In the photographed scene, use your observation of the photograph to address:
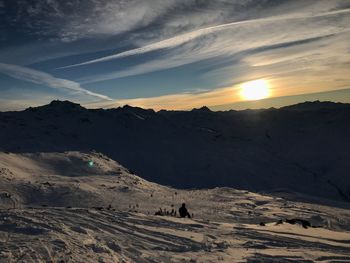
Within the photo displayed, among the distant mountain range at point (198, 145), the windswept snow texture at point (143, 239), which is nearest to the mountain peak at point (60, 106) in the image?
the distant mountain range at point (198, 145)

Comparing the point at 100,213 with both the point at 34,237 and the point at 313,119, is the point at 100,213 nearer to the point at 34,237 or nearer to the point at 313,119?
the point at 34,237

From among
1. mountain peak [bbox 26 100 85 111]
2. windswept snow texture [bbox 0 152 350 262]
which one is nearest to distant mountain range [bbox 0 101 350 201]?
mountain peak [bbox 26 100 85 111]

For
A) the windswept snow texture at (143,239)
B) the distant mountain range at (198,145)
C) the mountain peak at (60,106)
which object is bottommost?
the windswept snow texture at (143,239)

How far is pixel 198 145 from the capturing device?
94688mm

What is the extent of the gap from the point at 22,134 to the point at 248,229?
206 feet

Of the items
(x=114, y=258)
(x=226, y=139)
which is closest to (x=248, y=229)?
(x=114, y=258)

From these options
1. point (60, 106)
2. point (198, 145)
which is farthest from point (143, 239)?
point (60, 106)

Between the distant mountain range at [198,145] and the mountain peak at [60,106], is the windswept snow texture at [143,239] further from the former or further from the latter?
the mountain peak at [60,106]

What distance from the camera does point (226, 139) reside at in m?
102

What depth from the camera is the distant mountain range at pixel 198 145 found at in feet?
244

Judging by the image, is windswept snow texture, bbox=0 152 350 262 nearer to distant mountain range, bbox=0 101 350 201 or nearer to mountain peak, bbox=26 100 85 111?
distant mountain range, bbox=0 101 350 201

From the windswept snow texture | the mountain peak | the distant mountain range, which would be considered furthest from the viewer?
the mountain peak

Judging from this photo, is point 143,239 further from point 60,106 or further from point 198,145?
point 60,106

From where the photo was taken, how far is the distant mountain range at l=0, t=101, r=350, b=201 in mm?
74375
